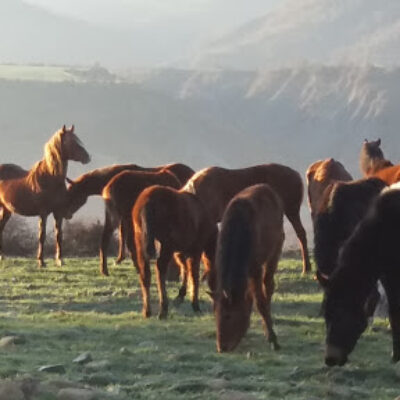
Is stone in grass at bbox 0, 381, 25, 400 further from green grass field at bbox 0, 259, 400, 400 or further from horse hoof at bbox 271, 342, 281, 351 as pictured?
horse hoof at bbox 271, 342, 281, 351

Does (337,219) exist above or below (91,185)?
below

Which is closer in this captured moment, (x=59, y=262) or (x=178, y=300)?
(x=178, y=300)

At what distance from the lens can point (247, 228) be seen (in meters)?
8.05

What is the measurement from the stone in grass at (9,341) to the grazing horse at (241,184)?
4.41 metres

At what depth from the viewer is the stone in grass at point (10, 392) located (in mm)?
5801

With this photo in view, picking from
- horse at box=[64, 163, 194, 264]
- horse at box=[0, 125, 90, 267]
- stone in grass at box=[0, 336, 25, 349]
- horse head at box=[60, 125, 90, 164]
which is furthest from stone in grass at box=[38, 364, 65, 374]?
horse head at box=[60, 125, 90, 164]

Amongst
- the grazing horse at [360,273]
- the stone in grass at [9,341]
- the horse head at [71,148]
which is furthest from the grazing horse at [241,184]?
the grazing horse at [360,273]

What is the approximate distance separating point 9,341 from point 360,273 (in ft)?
10.9

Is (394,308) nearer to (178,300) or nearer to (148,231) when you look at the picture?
(148,231)

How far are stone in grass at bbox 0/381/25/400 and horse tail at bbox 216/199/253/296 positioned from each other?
2.35 meters

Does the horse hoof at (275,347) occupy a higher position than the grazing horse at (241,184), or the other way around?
the grazing horse at (241,184)

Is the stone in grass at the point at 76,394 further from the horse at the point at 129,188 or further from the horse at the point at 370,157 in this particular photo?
the horse at the point at 370,157

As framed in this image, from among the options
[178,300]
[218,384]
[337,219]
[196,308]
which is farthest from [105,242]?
[218,384]

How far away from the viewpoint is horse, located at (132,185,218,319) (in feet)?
31.5
